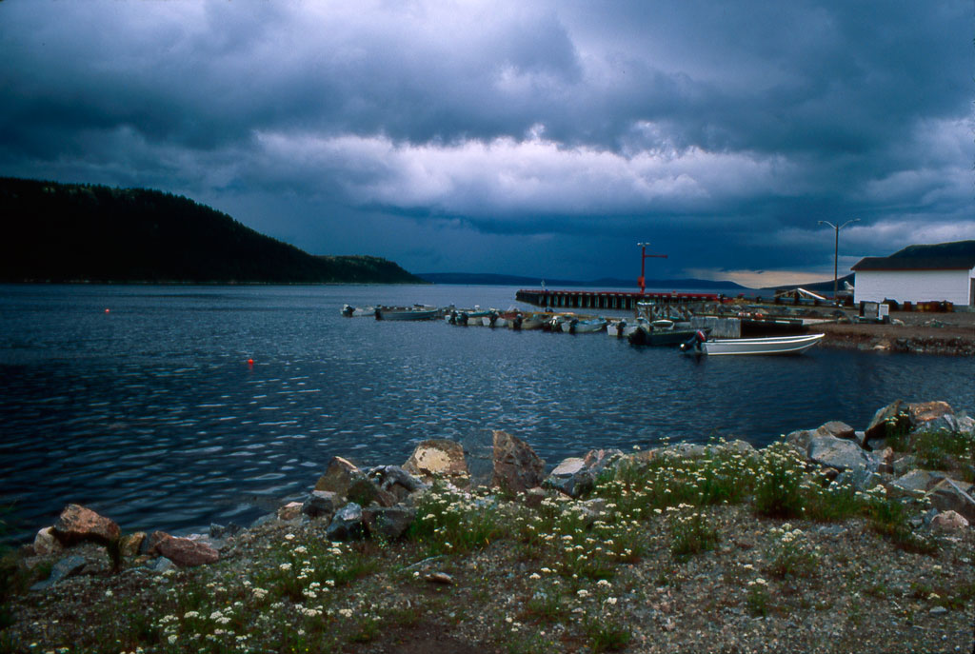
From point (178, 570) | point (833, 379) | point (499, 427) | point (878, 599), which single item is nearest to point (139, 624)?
point (178, 570)

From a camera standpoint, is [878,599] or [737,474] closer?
[878,599]

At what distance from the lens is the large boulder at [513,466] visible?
12.3 metres

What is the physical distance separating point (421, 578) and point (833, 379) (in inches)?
1297

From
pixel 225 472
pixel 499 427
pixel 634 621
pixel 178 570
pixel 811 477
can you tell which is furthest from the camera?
pixel 499 427

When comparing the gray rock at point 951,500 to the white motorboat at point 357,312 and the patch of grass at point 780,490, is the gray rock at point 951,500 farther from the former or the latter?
the white motorboat at point 357,312

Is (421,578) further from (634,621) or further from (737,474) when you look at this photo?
(737,474)

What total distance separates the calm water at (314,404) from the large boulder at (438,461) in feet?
6.30

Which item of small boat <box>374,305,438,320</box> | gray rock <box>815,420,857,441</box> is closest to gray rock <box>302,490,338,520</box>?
gray rock <box>815,420,857,441</box>

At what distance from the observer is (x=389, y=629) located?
5.90 metres

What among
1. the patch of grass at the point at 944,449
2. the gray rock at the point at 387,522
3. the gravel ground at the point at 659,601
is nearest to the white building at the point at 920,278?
the patch of grass at the point at 944,449

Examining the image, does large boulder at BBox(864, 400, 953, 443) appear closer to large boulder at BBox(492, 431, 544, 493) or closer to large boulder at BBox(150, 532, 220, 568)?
large boulder at BBox(492, 431, 544, 493)

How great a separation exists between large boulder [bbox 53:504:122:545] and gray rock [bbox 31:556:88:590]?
1.48 meters

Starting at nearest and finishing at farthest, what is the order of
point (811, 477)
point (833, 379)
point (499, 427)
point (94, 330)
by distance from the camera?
point (811, 477) < point (499, 427) < point (833, 379) < point (94, 330)

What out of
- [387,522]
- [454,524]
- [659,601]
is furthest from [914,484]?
[387,522]
